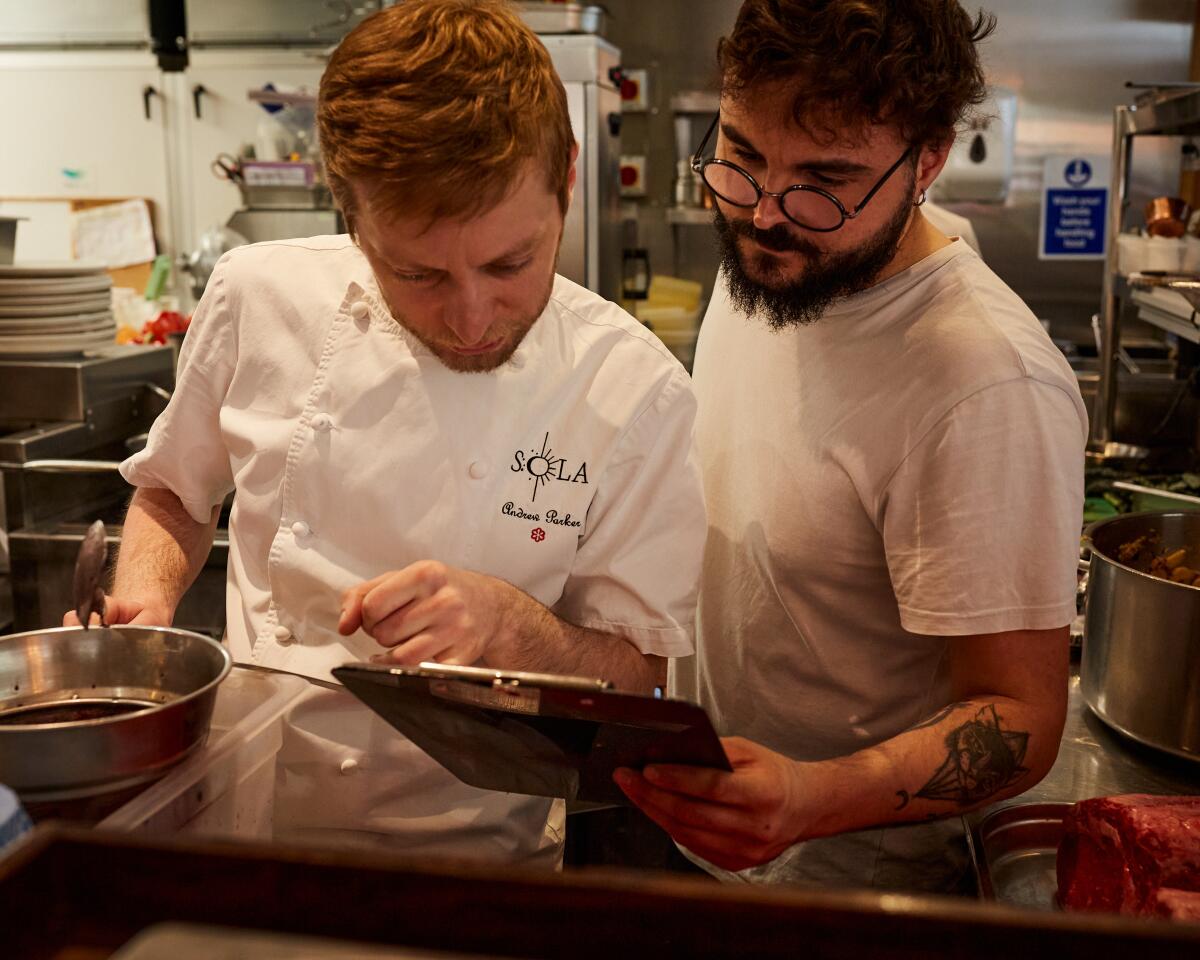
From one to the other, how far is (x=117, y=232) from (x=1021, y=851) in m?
5.04

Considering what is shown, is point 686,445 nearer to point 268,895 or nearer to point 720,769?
point 720,769

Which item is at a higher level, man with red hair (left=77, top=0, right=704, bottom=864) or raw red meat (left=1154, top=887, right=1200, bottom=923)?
man with red hair (left=77, top=0, right=704, bottom=864)

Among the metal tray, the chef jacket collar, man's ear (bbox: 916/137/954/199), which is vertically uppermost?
man's ear (bbox: 916/137/954/199)

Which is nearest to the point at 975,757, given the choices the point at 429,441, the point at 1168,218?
the point at 429,441

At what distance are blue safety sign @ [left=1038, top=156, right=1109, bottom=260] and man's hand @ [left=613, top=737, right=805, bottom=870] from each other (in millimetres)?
4398

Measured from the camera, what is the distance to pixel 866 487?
1.52 meters

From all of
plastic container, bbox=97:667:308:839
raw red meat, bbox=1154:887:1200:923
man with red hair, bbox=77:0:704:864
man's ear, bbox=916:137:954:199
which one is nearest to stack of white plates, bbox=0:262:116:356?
man with red hair, bbox=77:0:704:864

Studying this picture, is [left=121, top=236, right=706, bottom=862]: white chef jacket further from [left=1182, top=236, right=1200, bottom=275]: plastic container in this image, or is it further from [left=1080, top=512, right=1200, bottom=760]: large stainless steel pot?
[left=1182, top=236, right=1200, bottom=275]: plastic container

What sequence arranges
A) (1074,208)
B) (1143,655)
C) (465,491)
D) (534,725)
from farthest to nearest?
(1074,208) < (1143,655) < (465,491) < (534,725)

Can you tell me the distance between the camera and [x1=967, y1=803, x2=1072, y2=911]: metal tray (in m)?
1.45

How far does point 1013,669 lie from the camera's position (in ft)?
4.59

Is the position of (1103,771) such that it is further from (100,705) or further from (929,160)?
(100,705)

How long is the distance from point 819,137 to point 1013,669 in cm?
69

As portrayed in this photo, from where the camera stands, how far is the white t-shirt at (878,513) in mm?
1381
